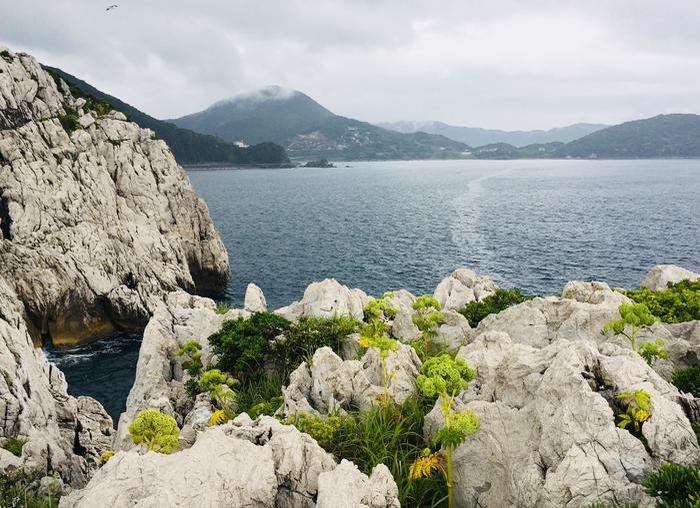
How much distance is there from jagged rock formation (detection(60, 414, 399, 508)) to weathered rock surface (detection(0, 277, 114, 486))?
11402 mm

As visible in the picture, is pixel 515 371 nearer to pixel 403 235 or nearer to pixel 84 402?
pixel 84 402

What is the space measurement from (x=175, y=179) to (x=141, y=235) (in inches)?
557

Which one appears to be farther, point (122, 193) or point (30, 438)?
point (122, 193)

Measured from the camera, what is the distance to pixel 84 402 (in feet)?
101

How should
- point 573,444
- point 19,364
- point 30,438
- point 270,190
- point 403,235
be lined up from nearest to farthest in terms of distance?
point 573,444 → point 30,438 → point 19,364 → point 403,235 → point 270,190

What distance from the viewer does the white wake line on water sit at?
80719 millimetres

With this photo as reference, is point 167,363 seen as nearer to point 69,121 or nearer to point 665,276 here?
point 665,276

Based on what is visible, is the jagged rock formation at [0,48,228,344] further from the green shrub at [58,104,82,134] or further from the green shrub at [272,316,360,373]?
the green shrub at [272,316,360,373]

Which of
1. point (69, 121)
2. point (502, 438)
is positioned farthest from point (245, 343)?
point (69, 121)

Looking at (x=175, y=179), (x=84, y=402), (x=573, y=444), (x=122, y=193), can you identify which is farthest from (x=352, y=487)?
(x=175, y=179)

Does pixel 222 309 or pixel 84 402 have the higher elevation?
pixel 222 309

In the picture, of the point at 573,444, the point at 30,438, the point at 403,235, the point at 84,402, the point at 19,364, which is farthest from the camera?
the point at 403,235

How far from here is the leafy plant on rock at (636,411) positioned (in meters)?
11.2

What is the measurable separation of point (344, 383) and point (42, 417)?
1810 cm
